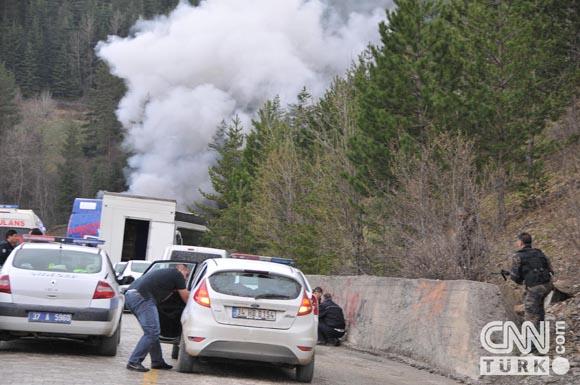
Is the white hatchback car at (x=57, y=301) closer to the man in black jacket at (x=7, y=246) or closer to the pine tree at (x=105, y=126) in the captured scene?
the man in black jacket at (x=7, y=246)

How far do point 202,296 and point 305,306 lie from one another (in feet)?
4.37

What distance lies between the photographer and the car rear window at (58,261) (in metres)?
12.8

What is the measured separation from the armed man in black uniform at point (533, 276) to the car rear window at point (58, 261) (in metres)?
6.24

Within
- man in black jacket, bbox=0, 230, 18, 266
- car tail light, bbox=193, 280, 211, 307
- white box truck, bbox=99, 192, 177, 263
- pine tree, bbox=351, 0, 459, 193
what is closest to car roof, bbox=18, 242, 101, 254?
man in black jacket, bbox=0, 230, 18, 266

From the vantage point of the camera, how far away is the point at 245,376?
11844 mm

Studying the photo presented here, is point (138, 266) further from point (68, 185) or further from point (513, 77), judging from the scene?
point (68, 185)

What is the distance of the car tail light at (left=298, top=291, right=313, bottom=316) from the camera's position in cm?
1155

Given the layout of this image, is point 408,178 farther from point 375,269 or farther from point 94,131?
point 94,131

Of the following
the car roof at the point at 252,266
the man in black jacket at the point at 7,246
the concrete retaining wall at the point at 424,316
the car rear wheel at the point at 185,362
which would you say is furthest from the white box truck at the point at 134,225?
the car rear wheel at the point at 185,362

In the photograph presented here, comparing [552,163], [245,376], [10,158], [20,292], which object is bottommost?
[245,376]

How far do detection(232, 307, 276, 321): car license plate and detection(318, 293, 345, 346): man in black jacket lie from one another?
8.40 meters

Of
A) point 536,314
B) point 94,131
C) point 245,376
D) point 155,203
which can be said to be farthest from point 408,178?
point 94,131

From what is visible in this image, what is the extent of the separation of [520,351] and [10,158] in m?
94.2

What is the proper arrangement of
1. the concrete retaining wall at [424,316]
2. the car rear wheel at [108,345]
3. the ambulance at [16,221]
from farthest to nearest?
1. the ambulance at [16,221]
2. the concrete retaining wall at [424,316]
3. the car rear wheel at [108,345]
